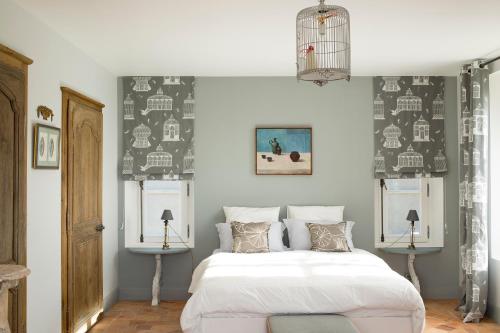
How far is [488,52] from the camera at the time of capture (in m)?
5.01

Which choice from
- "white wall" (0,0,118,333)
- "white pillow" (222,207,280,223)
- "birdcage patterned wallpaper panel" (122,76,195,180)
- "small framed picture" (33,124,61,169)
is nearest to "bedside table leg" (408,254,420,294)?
"white pillow" (222,207,280,223)

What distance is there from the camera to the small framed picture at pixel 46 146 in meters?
3.72

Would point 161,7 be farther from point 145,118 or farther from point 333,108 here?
point 333,108

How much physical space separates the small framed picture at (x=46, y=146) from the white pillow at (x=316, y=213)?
285cm

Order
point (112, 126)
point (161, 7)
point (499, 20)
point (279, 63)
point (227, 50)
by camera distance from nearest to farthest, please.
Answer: point (161, 7), point (499, 20), point (227, 50), point (279, 63), point (112, 126)

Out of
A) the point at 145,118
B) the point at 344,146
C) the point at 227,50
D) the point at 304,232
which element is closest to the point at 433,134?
the point at 344,146

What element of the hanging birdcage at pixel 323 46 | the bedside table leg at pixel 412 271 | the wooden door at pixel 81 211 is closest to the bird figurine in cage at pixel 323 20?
the hanging birdcage at pixel 323 46

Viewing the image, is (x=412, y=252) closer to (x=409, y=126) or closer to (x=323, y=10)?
(x=409, y=126)

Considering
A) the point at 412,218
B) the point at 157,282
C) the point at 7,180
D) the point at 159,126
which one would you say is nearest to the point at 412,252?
the point at 412,218

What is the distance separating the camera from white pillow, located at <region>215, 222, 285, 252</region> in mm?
5410

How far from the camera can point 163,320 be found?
5.15 metres

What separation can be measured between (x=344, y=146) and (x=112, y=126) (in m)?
2.87

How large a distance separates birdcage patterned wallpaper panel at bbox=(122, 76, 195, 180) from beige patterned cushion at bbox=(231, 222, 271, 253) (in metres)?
1.10

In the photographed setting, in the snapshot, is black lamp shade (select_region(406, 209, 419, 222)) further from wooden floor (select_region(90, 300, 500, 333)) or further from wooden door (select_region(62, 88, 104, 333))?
wooden door (select_region(62, 88, 104, 333))
